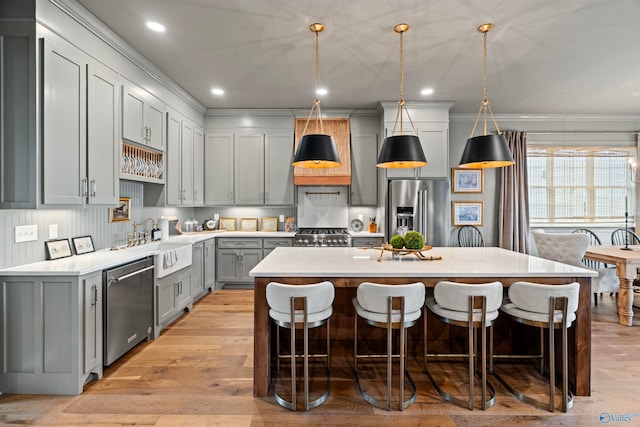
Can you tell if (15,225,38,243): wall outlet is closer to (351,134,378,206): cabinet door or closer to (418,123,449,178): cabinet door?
(351,134,378,206): cabinet door

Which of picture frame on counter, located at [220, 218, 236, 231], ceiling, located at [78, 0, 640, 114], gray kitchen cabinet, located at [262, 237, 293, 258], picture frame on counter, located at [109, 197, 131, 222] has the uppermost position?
ceiling, located at [78, 0, 640, 114]

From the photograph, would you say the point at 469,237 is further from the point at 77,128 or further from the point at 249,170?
the point at 77,128

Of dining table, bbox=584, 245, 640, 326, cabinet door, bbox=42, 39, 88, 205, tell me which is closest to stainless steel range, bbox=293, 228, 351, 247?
cabinet door, bbox=42, 39, 88, 205

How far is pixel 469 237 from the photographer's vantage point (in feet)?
17.9

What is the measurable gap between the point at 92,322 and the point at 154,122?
2.32 metres

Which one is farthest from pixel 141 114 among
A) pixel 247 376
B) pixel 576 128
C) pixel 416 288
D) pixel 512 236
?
pixel 576 128

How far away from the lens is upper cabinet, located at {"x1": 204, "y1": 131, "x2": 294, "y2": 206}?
214 inches

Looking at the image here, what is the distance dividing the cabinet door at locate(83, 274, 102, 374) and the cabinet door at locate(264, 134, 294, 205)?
3.16 metres

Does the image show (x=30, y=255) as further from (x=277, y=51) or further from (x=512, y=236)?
(x=512, y=236)

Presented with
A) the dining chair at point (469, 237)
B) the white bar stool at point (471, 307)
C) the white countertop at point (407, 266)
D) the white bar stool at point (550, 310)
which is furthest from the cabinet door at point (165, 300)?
the dining chair at point (469, 237)

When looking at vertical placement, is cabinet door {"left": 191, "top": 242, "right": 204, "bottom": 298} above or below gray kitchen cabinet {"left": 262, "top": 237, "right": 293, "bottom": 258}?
below

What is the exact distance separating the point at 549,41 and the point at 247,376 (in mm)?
Answer: 3961

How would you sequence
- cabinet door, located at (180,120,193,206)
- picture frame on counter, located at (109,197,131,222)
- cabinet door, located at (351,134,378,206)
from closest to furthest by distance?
picture frame on counter, located at (109,197,131,222), cabinet door, located at (180,120,193,206), cabinet door, located at (351,134,378,206)

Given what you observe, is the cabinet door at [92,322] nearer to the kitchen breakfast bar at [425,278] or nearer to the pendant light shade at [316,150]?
the kitchen breakfast bar at [425,278]
